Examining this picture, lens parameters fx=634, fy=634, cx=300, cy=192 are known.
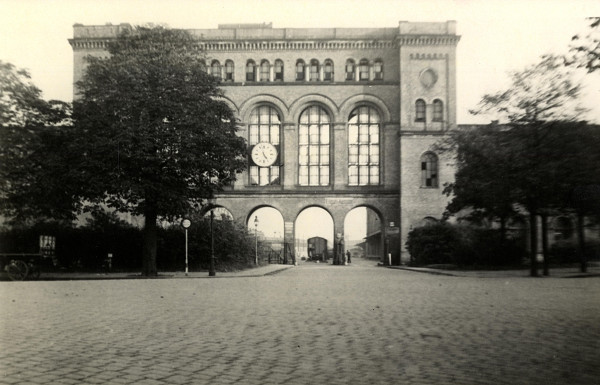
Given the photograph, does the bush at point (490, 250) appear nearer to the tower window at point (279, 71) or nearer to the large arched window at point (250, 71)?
the tower window at point (279, 71)

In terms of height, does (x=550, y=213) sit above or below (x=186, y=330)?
above

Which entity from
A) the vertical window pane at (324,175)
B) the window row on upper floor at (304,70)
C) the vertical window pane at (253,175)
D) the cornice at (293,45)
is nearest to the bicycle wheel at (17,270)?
the vertical window pane at (253,175)

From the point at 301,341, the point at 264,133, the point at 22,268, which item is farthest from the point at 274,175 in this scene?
the point at 301,341

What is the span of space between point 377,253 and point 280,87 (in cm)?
4088

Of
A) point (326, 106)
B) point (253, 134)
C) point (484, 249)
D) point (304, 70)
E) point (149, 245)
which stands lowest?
point (484, 249)

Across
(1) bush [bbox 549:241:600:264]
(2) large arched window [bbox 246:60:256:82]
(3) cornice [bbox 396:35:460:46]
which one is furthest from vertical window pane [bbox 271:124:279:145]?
(1) bush [bbox 549:241:600:264]

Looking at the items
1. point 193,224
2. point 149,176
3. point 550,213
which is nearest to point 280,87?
point 193,224

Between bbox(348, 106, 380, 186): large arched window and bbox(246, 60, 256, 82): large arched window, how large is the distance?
809 cm

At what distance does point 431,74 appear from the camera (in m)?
47.2

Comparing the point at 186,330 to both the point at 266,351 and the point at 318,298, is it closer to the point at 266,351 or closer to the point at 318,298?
the point at 266,351

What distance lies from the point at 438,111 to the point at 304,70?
34.9 ft

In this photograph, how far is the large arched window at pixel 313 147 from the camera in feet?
160

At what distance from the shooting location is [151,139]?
998 inches

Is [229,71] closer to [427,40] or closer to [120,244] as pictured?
[427,40]
